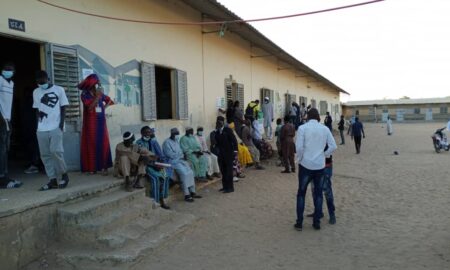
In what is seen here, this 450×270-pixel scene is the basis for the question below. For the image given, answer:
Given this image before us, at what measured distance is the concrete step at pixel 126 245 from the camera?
163 inches

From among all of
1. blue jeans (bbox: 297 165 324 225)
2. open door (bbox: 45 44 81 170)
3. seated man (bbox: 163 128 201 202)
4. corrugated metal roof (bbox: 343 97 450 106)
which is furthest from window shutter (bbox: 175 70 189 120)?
corrugated metal roof (bbox: 343 97 450 106)

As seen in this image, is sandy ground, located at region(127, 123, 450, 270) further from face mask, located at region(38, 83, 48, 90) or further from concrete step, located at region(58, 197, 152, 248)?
face mask, located at region(38, 83, 48, 90)

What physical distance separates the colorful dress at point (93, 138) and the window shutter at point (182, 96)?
3175 millimetres

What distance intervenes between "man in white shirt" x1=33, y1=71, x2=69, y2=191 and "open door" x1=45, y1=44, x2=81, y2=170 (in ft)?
3.25

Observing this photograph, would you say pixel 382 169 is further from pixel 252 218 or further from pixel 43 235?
pixel 43 235

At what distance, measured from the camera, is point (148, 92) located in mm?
8008

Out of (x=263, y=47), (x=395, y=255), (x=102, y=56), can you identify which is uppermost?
(x=263, y=47)

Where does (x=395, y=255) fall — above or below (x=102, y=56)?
below

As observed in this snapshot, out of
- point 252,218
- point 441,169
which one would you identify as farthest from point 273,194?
point 441,169

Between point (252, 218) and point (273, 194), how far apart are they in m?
1.88

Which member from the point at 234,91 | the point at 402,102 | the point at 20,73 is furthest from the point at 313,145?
the point at 402,102

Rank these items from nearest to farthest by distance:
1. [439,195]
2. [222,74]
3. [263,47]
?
[439,195], [222,74], [263,47]

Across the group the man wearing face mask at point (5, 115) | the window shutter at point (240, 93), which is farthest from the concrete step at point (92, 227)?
the window shutter at point (240, 93)

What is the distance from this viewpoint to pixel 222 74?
1188 cm
